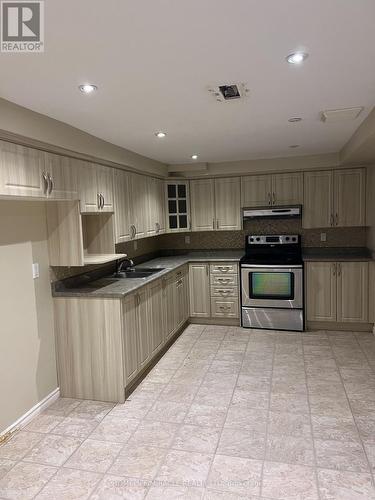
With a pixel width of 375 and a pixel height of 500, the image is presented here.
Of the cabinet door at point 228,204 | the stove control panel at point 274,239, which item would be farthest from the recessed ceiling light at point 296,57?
the stove control panel at point 274,239

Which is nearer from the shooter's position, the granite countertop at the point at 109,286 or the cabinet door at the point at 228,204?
the granite countertop at the point at 109,286

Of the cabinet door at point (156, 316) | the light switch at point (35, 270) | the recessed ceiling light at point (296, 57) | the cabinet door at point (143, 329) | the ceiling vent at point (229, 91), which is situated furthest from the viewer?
the cabinet door at point (156, 316)

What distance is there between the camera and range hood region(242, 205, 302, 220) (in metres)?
5.02

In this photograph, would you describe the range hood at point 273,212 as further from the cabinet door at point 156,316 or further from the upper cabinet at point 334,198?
the cabinet door at point 156,316

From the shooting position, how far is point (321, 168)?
15.9 ft

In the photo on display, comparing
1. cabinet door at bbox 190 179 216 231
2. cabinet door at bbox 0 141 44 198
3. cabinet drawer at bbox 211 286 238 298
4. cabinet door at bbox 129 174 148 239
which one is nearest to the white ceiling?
cabinet door at bbox 0 141 44 198

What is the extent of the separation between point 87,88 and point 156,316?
2.44 meters

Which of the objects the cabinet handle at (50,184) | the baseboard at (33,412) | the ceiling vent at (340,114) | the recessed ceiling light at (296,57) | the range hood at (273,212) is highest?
the ceiling vent at (340,114)

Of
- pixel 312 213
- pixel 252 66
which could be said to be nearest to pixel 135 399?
pixel 252 66

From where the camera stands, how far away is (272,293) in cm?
485

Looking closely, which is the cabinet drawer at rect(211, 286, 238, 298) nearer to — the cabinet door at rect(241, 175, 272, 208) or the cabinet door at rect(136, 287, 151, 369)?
the cabinet door at rect(241, 175, 272, 208)

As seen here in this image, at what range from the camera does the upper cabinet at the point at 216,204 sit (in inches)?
210

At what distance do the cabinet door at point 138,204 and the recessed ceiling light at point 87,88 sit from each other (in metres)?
2.04

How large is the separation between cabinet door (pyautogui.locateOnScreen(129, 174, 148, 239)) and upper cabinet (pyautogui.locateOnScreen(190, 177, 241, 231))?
1085 mm
